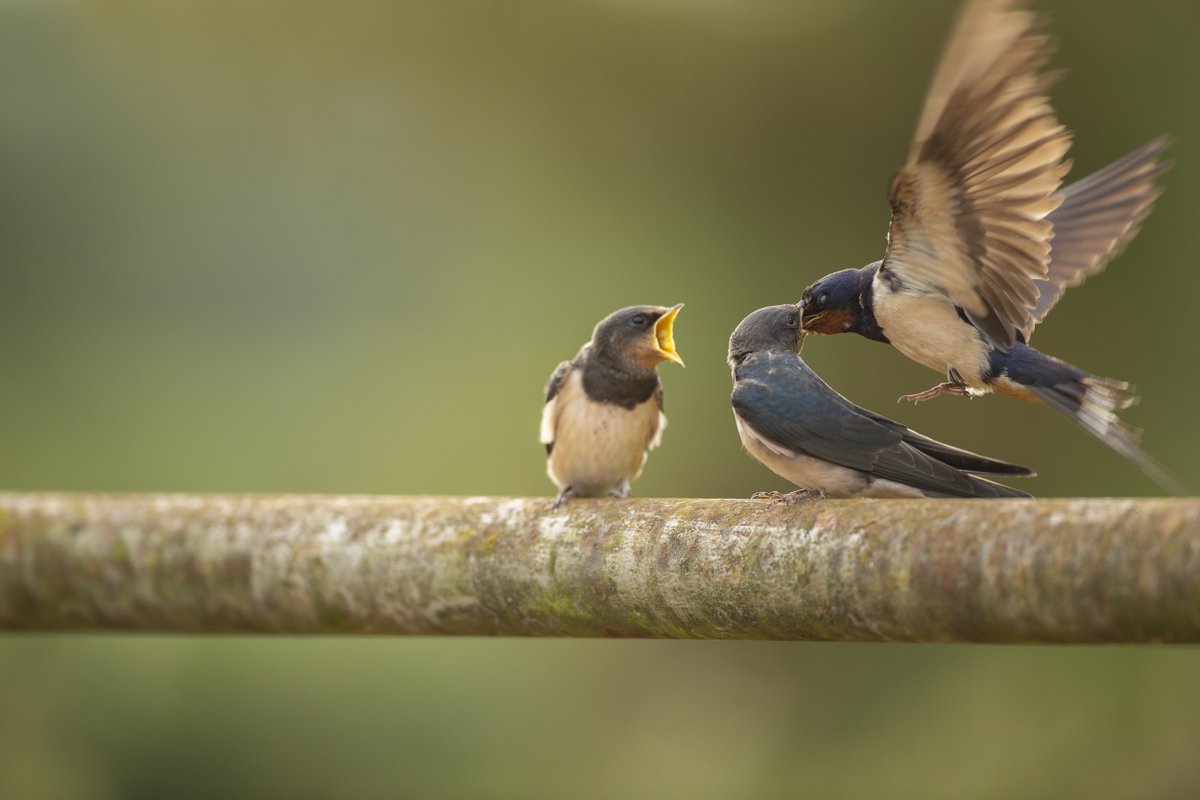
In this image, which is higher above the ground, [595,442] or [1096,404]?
[1096,404]

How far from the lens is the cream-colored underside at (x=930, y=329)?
1.83 metres

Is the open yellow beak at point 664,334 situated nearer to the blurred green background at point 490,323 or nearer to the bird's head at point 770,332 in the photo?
the bird's head at point 770,332

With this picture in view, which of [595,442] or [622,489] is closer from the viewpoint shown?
[595,442]

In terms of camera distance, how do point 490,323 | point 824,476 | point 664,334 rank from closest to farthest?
point 824,476
point 664,334
point 490,323

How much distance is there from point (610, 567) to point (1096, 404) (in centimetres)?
80

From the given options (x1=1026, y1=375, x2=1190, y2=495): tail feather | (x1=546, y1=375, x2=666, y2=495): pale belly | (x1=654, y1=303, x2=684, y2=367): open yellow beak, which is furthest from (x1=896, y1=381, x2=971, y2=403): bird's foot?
(x1=546, y1=375, x2=666, y2=495): pale belly

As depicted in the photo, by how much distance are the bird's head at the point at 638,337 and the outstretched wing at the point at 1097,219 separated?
0.73m

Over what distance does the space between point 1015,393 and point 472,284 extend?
434cm

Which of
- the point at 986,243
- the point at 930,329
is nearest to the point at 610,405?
the point at 930,329

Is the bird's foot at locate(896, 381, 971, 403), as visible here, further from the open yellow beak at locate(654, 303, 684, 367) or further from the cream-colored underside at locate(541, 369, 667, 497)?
the cream-colored underside at locate(541, 369, 667, 497)

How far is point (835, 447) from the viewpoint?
6.14ft

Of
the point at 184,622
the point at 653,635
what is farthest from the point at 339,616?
the point at 653,635

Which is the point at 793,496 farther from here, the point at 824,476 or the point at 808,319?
the point at 808,319

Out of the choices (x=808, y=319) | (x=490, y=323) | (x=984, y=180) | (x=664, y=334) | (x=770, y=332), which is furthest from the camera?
(x=490, y=323)
